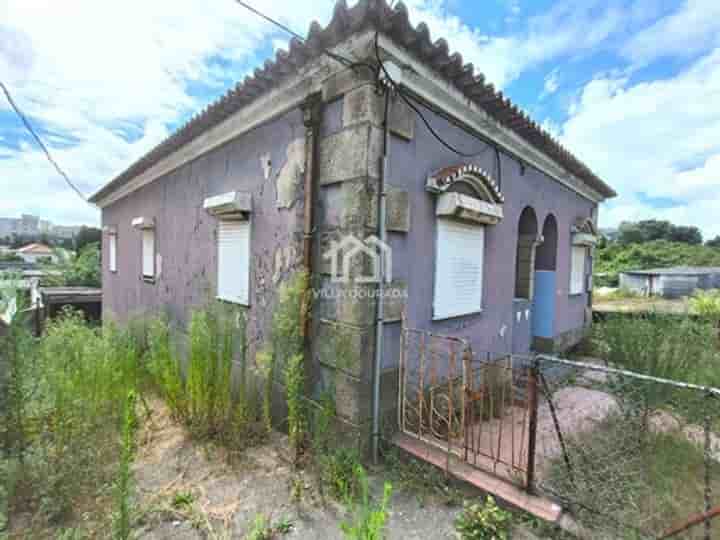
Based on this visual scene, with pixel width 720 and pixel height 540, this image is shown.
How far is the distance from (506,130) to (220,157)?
15.1 feet

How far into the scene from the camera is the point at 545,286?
7254mm

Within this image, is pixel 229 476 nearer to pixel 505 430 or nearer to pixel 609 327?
pixel 505 430

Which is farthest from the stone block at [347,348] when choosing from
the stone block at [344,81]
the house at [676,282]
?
the house at [676,282]

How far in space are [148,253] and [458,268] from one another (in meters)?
7.42

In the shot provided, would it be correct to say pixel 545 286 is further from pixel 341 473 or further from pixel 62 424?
pixel 62 424

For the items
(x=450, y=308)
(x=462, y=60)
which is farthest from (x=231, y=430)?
(x=462, y=60)

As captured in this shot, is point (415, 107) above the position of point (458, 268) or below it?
above

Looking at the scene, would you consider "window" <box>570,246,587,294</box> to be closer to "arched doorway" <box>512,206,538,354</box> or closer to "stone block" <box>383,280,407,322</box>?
"arched doorway" <box>512,206,538,354</box>

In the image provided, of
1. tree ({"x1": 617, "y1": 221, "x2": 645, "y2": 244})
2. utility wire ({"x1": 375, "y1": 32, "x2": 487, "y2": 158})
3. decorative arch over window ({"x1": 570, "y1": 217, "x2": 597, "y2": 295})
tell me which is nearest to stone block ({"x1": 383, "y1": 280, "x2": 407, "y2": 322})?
utility wire ({"x1": 375, "y1": 32, "x2": 487, "y2": 158})

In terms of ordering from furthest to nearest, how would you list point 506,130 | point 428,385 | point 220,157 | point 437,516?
point 220,157 → point 506,130 → point 428,385 → point 437,516

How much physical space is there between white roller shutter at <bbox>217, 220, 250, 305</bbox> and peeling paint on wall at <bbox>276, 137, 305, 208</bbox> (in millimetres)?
922

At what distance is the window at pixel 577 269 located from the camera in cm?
797

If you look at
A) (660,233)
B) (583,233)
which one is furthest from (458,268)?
(660,233)

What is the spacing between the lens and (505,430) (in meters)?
4.17
